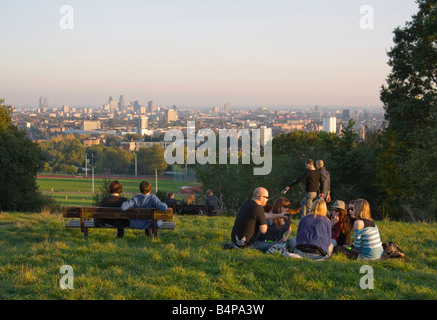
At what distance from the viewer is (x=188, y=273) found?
5.20 meters

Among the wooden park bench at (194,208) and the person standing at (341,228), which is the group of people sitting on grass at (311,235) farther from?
the wooden park bench at (194,208)

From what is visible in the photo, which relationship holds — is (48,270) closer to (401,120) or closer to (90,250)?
(90,250)

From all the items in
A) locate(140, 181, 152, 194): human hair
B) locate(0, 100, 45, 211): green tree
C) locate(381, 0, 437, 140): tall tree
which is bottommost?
locate(0, 100, 45, 211): green tree

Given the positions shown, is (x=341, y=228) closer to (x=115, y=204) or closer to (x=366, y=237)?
(x=366, y=237)

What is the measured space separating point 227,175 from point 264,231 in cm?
1987

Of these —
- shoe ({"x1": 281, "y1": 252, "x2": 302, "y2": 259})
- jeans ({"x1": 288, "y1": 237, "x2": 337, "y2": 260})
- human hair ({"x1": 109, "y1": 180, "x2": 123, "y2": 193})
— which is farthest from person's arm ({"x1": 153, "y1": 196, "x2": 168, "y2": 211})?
shoe ({"x1": 281, "y1": 252, "x2": 302, "y2": 259})

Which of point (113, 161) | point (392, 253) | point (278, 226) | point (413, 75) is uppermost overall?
point (413, 75)

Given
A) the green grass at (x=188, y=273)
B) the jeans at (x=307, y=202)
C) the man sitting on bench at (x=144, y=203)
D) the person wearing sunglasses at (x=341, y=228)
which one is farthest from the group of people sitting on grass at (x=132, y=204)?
the jeans at (x=307, y=202)

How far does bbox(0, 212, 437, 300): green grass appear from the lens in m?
4.66

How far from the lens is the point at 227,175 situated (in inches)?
1041

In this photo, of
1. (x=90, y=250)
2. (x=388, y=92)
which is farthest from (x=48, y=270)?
(x=388, y=92)

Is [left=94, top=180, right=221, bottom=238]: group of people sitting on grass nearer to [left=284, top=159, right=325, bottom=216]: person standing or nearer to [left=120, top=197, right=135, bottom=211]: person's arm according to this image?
[left=120, top=197, right=135, bottom=211]: person's arm

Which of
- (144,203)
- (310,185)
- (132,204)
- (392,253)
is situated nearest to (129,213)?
(132,204)

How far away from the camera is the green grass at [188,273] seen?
466 centimetres
